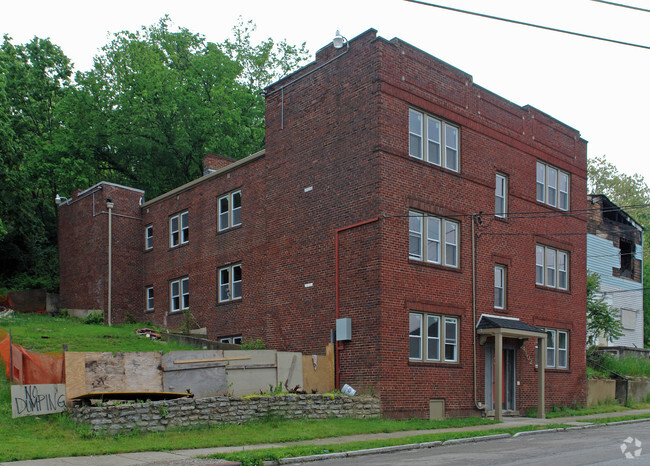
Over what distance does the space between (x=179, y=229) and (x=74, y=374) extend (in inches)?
651

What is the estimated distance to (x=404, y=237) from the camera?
22.9 metres

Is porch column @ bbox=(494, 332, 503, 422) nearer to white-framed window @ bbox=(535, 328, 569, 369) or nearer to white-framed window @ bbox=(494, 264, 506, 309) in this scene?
white-framed window @ bbox=(494, 264, 506, 309)

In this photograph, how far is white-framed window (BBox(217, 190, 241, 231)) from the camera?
29.9 meters

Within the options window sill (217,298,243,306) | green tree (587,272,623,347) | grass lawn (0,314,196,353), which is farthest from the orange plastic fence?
green tree (587,272,623,347)

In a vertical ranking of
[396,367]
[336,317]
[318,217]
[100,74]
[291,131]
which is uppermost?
[100,74]

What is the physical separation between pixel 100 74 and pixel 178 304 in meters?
23.1

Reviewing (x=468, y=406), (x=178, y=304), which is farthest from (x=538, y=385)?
(x=178, y=304)

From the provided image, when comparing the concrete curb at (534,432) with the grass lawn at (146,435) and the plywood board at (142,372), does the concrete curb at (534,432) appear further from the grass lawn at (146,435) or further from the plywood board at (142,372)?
the plywood board at (142,372)

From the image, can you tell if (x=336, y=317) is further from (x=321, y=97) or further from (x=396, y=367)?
(x=321, y=97)

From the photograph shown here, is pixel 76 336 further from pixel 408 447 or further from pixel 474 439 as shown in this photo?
pixel 474 439

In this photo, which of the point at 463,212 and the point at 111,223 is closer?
the point at 463,212

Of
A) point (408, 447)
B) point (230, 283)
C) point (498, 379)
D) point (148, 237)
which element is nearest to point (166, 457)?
point (408, 447)

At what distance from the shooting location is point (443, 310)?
23.8m

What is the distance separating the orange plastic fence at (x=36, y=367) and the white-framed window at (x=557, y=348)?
59.1 ft
